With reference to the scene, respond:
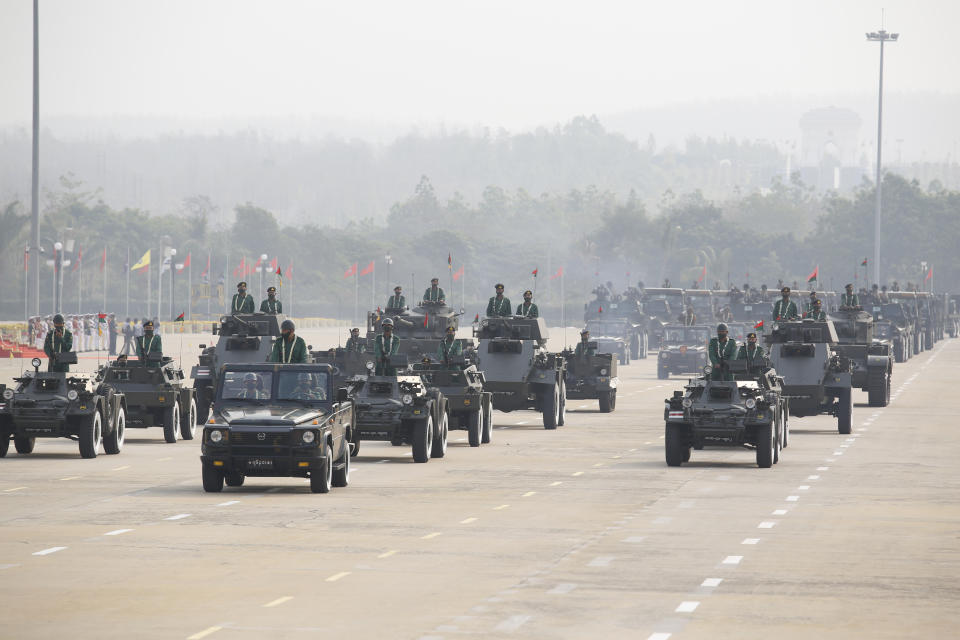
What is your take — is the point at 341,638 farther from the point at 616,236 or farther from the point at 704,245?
the point at 616,236

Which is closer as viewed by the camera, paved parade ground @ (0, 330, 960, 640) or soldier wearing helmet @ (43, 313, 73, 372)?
paved parade ground @ (0, 330, 960, 640)

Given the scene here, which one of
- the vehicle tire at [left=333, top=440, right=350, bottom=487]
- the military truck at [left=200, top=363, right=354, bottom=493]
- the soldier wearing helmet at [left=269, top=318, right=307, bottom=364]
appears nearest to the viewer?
the military truck at [left=200, top=363, right=354, bottom=493]

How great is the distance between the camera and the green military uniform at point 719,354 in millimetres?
28969

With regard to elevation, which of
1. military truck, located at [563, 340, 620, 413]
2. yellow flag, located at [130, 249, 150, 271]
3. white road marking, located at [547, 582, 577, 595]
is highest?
yellow flag, located at [130, 249, 150, 271]

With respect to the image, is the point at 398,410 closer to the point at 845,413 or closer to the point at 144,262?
the point at 845,413

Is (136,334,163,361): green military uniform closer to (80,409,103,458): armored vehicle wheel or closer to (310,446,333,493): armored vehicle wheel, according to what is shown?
(80,409,103,458): armored vehicle wheel

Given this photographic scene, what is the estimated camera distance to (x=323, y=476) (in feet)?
73.7

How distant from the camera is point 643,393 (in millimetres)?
55000

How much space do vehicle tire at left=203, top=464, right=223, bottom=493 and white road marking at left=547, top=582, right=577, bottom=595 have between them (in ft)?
27.7

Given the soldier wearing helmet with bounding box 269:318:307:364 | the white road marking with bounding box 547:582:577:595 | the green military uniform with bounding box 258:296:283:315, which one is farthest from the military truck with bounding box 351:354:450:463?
the white road marking with bounding box 547:582:577:595

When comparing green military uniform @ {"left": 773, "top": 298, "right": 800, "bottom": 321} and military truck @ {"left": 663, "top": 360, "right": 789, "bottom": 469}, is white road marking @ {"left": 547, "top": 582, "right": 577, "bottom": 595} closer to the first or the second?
military truck @ {"left": 663, "top": 360, "right": 789, "bottom": 469}

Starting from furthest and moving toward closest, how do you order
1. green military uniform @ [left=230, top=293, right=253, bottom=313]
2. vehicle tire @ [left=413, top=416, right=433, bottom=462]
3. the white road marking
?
green military uniform @ [left=230, top=293, right=253, bottom=313] → vehicle tire @ [left=413, top=416, right=433, bottom=462] → the white road marking

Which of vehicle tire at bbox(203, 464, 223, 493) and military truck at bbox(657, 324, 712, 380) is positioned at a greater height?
military truck at bbox(657, 324, 712, 380)

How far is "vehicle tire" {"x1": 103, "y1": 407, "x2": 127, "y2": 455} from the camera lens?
29672 millimetres
